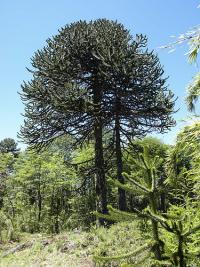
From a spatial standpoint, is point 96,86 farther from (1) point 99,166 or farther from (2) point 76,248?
(2) point 76,248

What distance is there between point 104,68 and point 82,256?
8.30 m

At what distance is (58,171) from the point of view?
88.8 ft

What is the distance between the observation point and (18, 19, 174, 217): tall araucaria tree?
52.3ft

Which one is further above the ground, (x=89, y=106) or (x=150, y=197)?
(x=89, y=106)

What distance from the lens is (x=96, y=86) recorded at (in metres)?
17.2

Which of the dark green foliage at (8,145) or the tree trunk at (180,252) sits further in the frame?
the dark green foliage at (8,145)

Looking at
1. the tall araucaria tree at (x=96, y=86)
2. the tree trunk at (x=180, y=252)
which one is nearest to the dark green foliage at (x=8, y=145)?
the tall araucaria tree at (x=96, y=86)

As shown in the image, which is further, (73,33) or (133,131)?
(133,131)

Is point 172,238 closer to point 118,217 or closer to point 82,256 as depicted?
point 118,217

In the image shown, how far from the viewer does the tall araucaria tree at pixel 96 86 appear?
15945mm

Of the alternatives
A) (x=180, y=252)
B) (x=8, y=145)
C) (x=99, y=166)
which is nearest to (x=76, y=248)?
(x=99, y=166)

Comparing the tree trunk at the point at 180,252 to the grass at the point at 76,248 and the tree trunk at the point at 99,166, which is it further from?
the tree trunk at the point at 99,166

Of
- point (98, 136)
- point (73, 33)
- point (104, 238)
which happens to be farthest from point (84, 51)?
point (104, 238)

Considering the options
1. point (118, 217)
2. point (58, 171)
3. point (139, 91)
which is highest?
point (139, 91)
